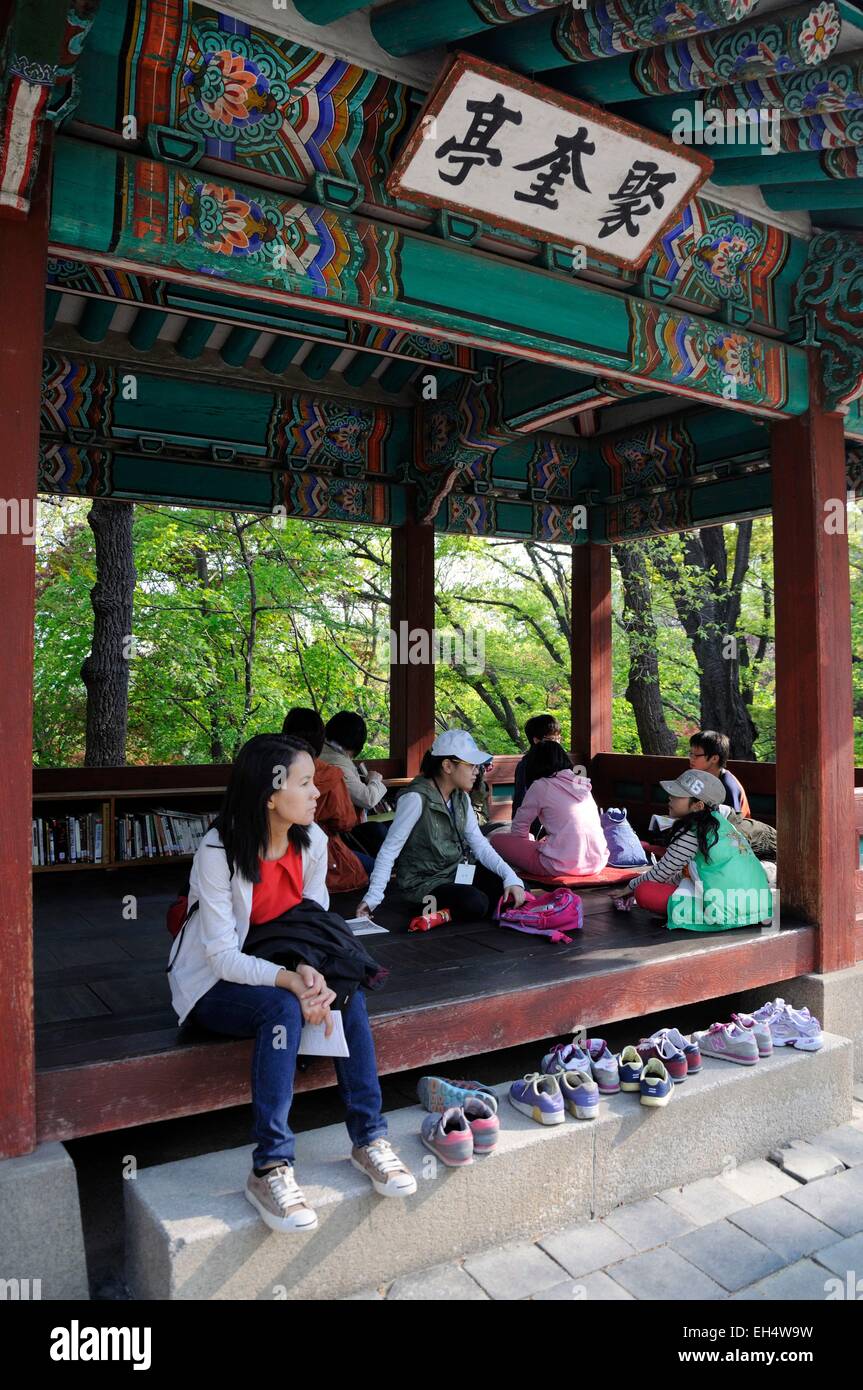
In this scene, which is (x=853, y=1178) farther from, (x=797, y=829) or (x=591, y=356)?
(x=591, y=356)

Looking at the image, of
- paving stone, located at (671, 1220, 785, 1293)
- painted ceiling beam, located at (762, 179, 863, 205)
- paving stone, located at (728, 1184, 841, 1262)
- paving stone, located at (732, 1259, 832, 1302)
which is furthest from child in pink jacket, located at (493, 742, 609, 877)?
painted ceiling beam, located at (762, 179, 863, 205)

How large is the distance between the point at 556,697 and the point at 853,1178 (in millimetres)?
12605

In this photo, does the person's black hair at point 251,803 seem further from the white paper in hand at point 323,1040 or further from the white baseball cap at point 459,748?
the white baseball cap at point 459,748

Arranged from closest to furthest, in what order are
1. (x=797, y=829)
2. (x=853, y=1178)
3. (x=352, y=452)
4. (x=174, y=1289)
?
(x=174, y=1289)
(x=853, y=1178)
(x=797, y=829)
(x=352, y=452)

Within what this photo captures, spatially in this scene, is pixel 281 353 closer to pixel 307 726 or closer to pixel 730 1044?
pixel 307 726

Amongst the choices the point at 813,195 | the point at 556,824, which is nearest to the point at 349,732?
the point at 556,824

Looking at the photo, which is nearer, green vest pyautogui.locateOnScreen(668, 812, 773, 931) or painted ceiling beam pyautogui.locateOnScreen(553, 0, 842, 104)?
painted ceiling beam pyautogui.locateOnScreen(553, 0, 842, 104)

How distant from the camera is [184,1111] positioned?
296 centimetres

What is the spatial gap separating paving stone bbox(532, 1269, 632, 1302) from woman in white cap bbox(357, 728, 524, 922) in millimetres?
1769

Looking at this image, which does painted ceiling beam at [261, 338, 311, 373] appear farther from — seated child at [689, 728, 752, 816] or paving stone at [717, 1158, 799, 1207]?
paving stone at [717, 1158, 799, 1207]

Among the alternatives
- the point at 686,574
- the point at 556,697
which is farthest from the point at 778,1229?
the point at 556,697

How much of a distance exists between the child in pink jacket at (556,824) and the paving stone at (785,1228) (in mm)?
2051

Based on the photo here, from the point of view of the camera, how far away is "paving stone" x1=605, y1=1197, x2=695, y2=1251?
322cm
